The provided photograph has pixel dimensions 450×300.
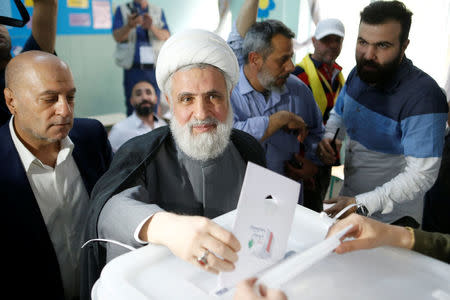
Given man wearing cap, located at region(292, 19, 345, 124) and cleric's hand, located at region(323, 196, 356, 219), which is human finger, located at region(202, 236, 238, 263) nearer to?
cleric's hand, located at region(323, 196, 356, 219)

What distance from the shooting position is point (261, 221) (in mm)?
643

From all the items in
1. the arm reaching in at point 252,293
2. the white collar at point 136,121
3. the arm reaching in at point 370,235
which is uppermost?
the arm reaching in at point 252,293

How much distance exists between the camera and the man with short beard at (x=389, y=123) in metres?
1.66

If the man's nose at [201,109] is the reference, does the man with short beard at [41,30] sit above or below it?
above

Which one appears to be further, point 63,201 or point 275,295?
point 63,201

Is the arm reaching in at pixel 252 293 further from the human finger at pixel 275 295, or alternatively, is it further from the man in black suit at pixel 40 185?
the man in black suit at pixel 40 185

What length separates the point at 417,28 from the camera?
3.13 m

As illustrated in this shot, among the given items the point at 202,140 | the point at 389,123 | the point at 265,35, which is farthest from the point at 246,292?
the point at 265,35

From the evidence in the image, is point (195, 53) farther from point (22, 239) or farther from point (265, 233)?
point (22, 239)

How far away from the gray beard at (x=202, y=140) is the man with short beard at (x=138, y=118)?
1.43 m

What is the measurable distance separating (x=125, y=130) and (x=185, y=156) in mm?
1439

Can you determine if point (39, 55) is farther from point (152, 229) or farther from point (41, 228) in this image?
point (152, 229)

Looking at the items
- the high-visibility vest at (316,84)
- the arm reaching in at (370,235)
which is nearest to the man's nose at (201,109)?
the arm reaching in at (370,235)

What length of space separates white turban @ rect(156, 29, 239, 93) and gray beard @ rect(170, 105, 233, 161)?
7.5 inches
